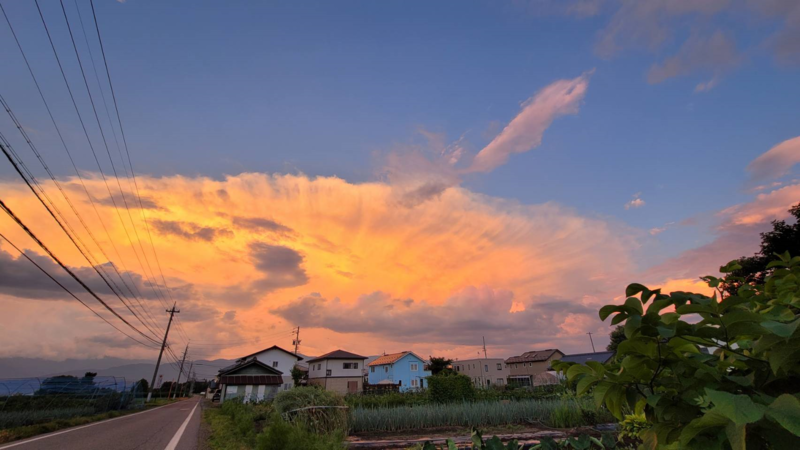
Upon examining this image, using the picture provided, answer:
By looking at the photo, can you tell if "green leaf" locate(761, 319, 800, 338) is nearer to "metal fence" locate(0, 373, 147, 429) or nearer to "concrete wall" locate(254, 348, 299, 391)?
"metal fence" locate(0, 373, 147, 429)

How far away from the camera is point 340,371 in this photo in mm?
52281

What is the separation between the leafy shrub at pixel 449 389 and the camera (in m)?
19.0

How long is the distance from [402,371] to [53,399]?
42164 mm

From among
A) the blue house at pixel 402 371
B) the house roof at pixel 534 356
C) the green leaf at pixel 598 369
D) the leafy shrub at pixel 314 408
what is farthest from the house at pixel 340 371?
the green leaf at pixel 598 369

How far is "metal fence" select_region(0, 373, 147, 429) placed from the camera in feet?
56.2

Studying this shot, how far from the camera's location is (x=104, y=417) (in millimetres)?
22297

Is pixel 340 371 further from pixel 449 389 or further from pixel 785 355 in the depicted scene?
pixel 785 355

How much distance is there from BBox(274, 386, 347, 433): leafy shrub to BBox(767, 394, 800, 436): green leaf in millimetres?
11994

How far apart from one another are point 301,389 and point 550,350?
62.6 meters

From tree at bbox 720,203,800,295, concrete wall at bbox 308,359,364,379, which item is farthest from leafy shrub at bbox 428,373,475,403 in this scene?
concrete wall at bbox 308,359,364,379

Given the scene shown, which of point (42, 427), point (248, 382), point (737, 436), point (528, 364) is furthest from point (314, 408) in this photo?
point (528, 364)

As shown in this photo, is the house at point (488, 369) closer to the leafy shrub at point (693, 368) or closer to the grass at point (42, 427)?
the grass at point (42, 427)

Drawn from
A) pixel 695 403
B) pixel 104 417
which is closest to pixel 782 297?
pixel 695 403

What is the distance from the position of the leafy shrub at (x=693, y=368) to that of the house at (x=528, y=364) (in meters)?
66.4
